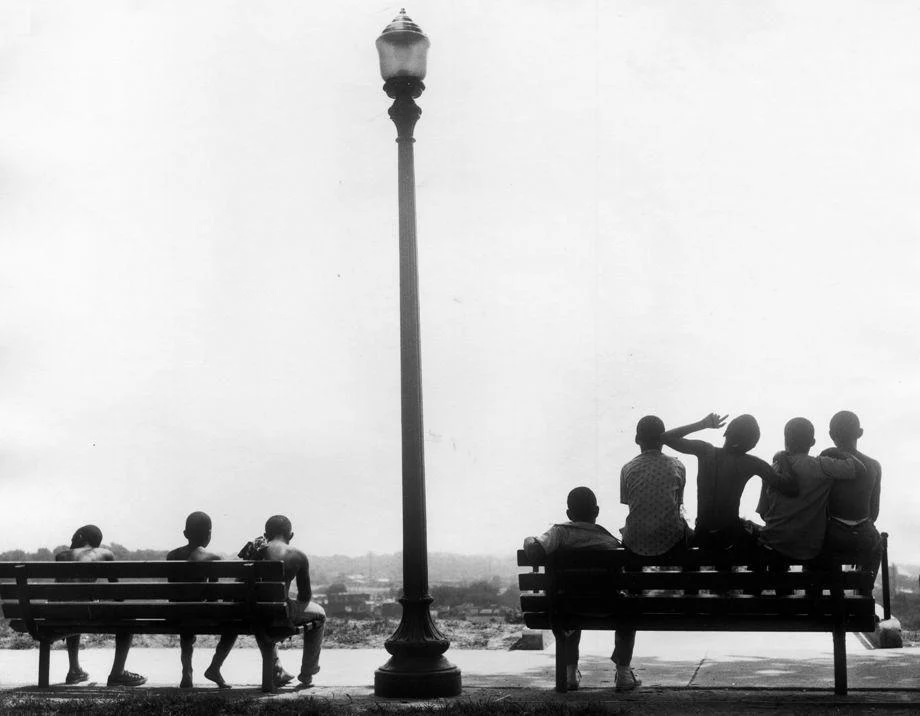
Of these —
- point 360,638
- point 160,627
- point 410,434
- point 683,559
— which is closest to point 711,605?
point 683,559

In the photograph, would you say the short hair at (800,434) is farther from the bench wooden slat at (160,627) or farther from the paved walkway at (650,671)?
the bench wooden slat at (160,627)

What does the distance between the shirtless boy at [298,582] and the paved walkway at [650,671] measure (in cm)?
20

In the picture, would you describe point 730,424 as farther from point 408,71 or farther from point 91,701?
point 91,701

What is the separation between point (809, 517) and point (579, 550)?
144 centimetres

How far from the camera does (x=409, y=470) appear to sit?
332 inches

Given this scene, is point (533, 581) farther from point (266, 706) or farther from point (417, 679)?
point (266, 706)

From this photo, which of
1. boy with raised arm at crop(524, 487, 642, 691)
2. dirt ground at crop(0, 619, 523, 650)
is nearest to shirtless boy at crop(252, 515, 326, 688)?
boy with raised arm at crop(524, 487, 642, 691)

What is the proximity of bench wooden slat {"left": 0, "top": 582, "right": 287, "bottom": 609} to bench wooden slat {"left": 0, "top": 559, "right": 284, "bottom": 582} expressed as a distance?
5 cm

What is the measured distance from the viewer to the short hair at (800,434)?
7969mm

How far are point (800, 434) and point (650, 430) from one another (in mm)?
951

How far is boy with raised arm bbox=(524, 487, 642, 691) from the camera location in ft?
26.8

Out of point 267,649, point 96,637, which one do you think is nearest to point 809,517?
point 267,649

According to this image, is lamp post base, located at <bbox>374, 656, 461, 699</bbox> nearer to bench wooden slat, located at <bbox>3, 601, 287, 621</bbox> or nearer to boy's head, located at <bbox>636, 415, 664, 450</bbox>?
bench wooden slat, located at <bbox>3, 601, 287, 621</bbox>

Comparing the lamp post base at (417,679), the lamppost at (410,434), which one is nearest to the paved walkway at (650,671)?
the lamp post base at (417,679)
